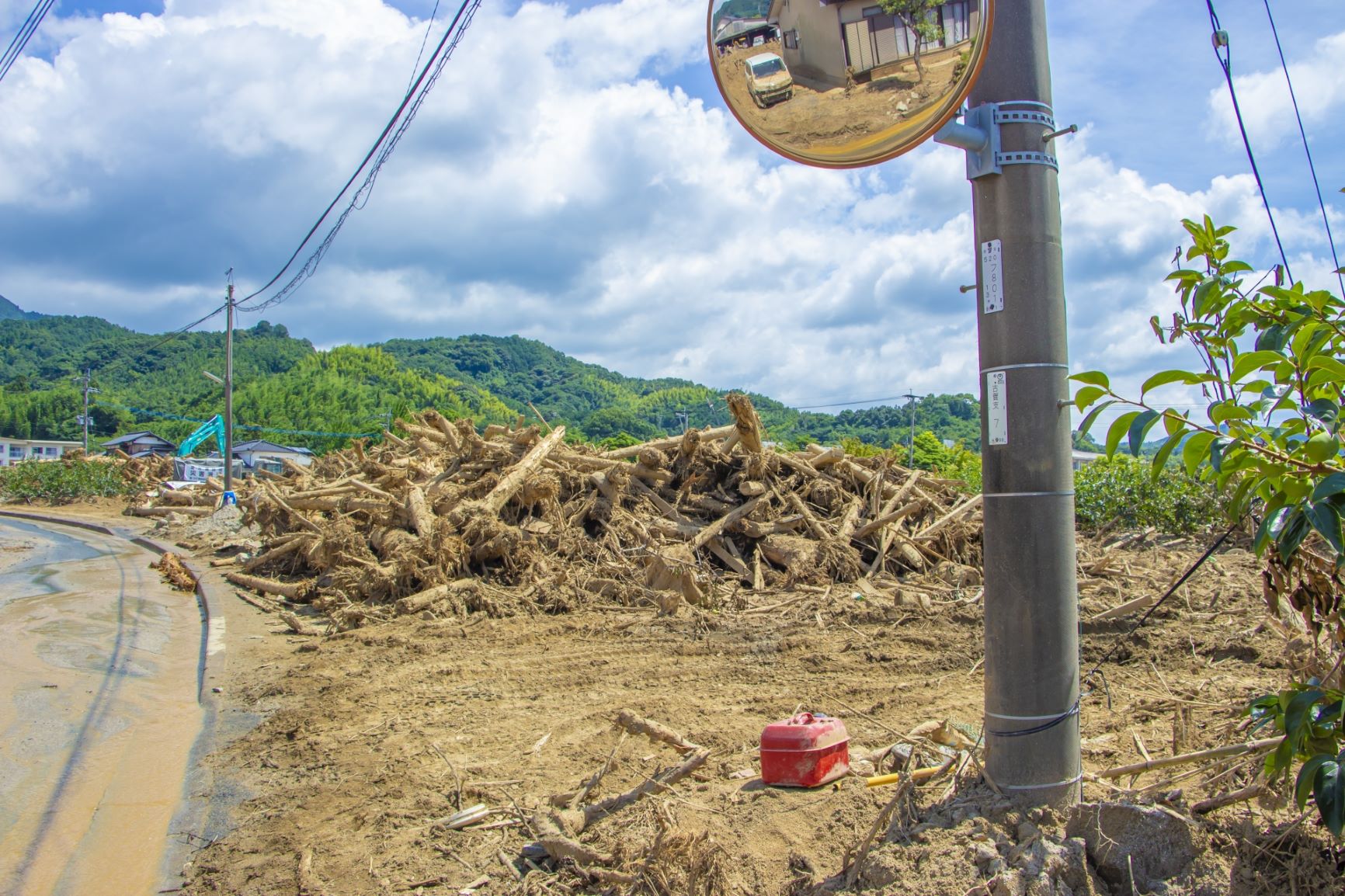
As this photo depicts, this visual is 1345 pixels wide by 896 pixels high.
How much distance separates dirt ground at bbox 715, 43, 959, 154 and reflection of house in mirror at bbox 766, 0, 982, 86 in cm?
3

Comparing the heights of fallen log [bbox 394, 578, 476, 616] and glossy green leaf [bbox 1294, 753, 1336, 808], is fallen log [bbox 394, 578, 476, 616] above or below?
below

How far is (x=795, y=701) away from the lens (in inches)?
253

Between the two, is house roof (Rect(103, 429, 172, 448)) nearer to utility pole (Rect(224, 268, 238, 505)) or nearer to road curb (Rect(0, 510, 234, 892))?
utility pole (Rect(224, 268, 238, 505))

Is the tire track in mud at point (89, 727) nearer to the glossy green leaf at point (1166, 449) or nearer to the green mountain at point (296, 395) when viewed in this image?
the glossy green leaf at point (1166, 449)

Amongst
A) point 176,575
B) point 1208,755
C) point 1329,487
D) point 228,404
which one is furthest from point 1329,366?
point 228,404

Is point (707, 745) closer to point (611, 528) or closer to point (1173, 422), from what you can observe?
point (1173, 422)

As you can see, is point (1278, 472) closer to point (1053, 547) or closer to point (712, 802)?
point (1053, 547)

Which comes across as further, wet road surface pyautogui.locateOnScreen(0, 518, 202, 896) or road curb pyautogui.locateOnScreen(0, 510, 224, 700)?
road curb pyautogui.locateOnScreen(0, 510, 224, 700)

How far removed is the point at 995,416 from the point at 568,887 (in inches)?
99.7

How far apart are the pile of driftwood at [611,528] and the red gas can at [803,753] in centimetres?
552

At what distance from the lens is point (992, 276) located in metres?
3.13

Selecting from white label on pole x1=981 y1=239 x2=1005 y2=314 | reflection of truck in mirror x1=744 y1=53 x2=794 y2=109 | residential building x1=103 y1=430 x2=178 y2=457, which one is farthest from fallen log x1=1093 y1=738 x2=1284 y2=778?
residential building x1=103 y1=430 x2=178 y2=457

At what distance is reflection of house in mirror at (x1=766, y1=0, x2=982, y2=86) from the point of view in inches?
112

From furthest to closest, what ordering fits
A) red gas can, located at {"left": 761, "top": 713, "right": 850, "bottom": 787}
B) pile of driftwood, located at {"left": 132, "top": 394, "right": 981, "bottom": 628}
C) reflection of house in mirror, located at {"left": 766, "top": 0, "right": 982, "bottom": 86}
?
1. pile of driftwood, located at {"left": 132, "top": 394, "right": 981, "bottom": 628}
2. red gas can, located at {"left": 761, "top": 713, "right": 850, "bottom": 787}
3. reflection of house in mirror, located at {"left": 766, "top": 0, "right": 982, "bottom": 86}
